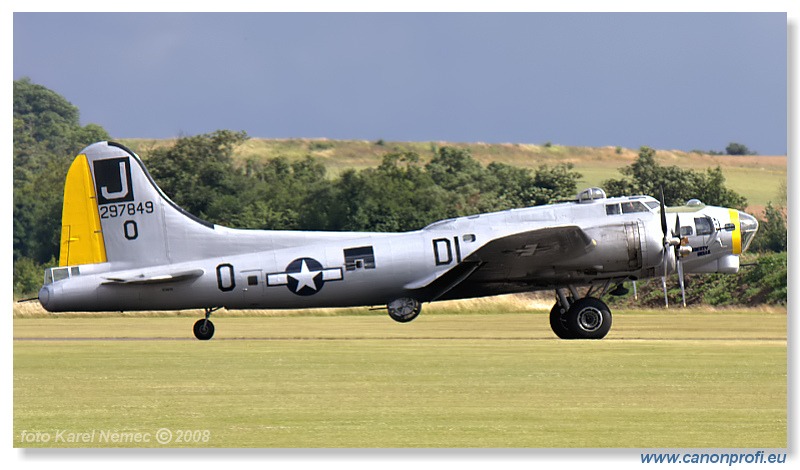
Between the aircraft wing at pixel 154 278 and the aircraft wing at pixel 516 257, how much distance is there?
6.17 meters

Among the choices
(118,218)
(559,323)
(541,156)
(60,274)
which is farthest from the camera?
(541,156)

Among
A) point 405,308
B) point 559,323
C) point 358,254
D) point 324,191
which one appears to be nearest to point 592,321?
point 559,323

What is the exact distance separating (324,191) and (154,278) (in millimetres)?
25818

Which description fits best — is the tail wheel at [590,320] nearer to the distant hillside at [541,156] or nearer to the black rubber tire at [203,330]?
the black rubber tire at [203,330]

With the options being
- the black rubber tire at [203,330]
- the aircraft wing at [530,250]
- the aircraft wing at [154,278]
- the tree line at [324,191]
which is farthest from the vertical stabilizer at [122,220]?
the tree line at [324,191]

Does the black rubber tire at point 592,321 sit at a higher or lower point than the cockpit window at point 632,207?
lower

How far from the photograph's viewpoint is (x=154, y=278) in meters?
32.1

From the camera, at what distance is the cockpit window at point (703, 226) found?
109 feet

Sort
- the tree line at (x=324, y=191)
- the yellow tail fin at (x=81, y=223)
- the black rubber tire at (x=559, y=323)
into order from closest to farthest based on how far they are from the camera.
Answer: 1. the yellow tail fin at (x=81, y=223)
2. the black rubber tire at (x=559, y=323)
3. the tree line at (x=324, y=191)

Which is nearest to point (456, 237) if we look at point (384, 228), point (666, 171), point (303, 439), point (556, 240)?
point (556, 240)

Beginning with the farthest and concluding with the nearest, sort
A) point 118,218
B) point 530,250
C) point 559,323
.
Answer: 1. point 559,323
2. point 118,218
3. point 530,250

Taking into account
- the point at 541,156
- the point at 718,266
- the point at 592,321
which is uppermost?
the point at 541,156

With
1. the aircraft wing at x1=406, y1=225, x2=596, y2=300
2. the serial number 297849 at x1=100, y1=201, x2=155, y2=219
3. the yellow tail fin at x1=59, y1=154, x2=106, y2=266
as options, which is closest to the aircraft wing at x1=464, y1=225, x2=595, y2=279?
the aircraft wing at x1=406, y1=225, x2=596, y2=300

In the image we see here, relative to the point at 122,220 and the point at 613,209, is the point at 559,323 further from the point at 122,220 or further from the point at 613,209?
the point at 122,220
